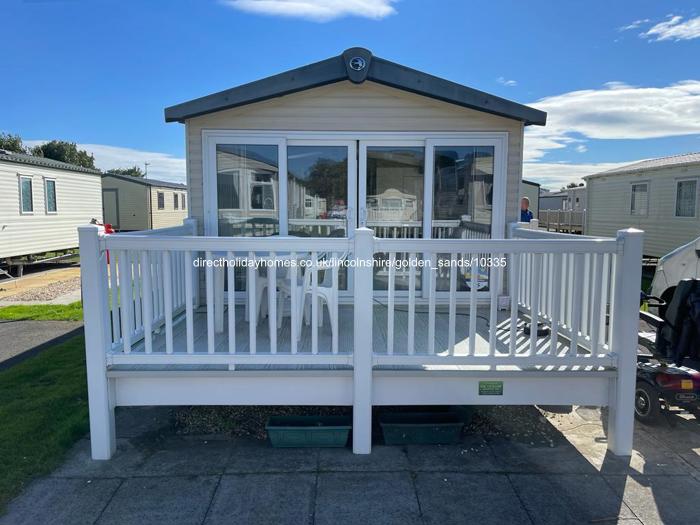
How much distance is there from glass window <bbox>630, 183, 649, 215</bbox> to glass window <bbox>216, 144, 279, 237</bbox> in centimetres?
1303

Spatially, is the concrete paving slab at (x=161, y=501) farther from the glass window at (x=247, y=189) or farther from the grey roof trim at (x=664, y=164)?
the grey roof trim at (x=664, y=164)

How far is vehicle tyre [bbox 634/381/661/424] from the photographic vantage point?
3.53m

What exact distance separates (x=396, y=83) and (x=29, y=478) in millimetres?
3955

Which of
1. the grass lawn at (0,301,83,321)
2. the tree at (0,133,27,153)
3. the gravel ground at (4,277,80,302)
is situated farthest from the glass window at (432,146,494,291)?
the tree at (0,133,27,153)

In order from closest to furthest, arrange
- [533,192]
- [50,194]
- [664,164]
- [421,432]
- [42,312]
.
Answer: [421,432], [42,312], [664,164], [50,194], [533,192]

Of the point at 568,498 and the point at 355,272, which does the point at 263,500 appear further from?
the point at 568,498

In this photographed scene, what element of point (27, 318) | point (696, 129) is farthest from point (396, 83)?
Result: point (696, 129)

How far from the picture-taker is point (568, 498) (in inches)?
99.7

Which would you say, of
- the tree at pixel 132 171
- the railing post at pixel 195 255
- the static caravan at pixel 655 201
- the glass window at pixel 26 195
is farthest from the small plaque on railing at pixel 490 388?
the tree at pixel 132 171

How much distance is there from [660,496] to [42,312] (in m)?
8.16

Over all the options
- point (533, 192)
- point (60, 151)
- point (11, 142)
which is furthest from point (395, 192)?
point (60, 151)

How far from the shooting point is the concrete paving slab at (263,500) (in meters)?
2.34

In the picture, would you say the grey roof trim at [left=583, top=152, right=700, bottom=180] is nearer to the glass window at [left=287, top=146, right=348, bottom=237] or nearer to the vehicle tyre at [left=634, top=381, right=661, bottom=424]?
the vehicle tyre at [left=634, top=381, right=661, bottom=424]

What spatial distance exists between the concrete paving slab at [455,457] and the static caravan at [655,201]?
11.8 m
